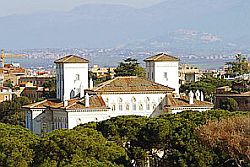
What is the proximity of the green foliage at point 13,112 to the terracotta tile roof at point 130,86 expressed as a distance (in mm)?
12496

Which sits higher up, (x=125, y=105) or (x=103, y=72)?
(x=103, y=72)

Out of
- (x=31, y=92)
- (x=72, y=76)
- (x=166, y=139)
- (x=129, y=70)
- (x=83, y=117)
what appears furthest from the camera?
(x=31, y=92)

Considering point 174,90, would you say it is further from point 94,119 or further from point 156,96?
point 94,119

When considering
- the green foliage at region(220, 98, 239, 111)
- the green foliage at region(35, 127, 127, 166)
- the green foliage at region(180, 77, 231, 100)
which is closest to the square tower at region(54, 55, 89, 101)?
the green foliage at region(220, 98, 239, 111)

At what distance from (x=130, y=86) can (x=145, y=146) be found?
19750 mm

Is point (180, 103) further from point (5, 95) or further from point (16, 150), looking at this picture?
point (5, 95)

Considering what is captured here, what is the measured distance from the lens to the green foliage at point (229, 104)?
3198 inches

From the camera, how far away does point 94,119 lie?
61125 millimetres

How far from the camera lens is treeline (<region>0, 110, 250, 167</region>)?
39.4 meters

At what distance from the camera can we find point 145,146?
4488cm

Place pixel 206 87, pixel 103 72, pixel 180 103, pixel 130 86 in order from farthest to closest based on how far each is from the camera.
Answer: pixel 103 72 → pixel 206 87 → pixel 130 86 → pixel 180 103

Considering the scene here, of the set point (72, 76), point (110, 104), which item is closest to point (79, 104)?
point (110, 104)

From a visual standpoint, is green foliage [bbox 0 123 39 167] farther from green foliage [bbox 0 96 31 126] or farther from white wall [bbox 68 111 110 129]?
green foliage [bbox 0 96 31 126]

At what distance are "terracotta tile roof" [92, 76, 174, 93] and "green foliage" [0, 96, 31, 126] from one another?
12.5 metres
